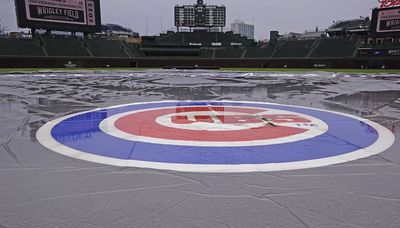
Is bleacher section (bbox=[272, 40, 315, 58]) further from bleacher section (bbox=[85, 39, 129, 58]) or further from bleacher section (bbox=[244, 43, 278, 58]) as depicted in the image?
bleacher section (bbox=[85, 39, 129, 58])

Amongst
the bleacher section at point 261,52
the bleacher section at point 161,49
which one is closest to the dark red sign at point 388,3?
the bleacher section at point 161,49

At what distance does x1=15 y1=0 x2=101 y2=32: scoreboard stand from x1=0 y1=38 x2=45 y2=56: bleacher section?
3614 millimetres

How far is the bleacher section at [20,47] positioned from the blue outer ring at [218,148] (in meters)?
44.9

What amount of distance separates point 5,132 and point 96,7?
48166 mm

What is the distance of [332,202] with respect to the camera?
10.7ft

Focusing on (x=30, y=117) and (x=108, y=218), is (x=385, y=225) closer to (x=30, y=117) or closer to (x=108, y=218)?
(x=108, y=218)

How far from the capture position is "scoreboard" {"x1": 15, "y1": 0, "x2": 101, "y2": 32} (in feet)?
141

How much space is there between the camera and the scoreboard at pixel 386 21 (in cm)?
4131

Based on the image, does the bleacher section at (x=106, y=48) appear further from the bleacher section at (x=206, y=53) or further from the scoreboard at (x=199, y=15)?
the scoreboard at (x=199, y=15)

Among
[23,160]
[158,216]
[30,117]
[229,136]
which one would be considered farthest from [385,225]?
[30,117]

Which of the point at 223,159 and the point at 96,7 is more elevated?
the point at 96,7

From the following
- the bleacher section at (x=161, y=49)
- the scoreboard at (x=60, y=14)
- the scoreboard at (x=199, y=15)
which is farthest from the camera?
the scoreboard at (x=199, y=15)

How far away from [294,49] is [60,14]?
40329 millimetres

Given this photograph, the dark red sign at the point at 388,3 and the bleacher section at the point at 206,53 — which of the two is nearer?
the dark red sign at the point at 388,3
